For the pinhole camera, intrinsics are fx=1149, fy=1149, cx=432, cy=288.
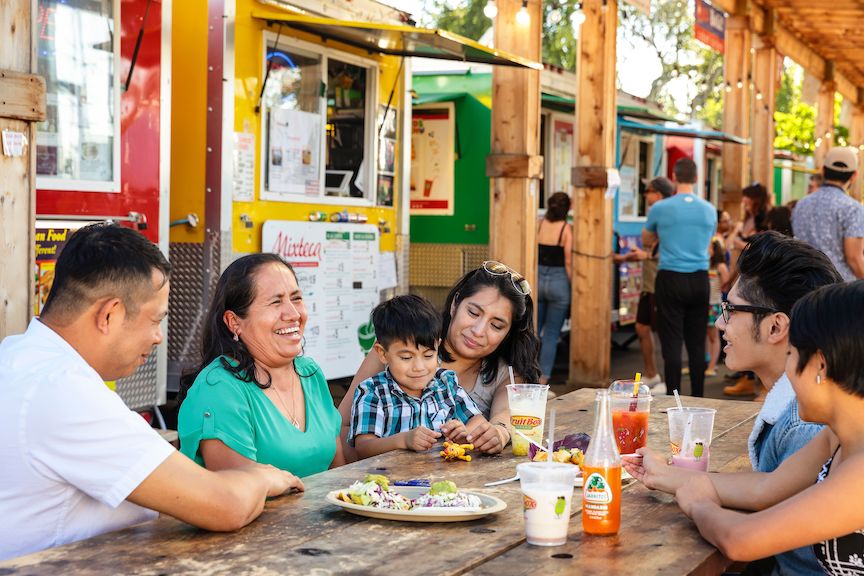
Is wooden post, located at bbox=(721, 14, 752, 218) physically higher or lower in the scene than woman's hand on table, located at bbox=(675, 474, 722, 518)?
higher

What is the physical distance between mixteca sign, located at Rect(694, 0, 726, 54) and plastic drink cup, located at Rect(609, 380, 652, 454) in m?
9.58

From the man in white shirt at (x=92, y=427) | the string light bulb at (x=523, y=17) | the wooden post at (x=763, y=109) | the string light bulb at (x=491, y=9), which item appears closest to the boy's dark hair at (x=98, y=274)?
the man in white shirt at (x=92, y=427)

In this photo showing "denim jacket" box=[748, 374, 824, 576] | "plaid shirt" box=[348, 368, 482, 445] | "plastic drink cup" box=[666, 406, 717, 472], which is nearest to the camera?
"denim jacket" box=[748, 374, 824, 576]

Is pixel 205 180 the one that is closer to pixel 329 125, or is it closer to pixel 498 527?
pixel 329 125

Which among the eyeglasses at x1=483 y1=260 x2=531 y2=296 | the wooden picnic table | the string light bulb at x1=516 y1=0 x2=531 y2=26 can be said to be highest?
the string light bulb at x1=516 y1=0 x2=531 y2=26

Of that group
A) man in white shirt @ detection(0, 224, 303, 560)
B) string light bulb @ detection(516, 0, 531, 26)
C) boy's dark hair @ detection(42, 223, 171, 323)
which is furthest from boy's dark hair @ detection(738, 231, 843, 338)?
string light bulb @ detection(516, 0, 531, 26)

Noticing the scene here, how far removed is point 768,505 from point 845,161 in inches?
229

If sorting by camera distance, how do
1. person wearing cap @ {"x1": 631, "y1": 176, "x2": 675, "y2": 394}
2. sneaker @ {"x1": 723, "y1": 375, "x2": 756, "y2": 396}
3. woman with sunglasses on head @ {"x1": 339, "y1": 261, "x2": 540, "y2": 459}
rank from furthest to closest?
person wearing cap @ {"x1": 631, "y1": 176, "x2": 675, "y2": 394}, sneaker @ {"x1": 723, "y1": 375, "x2": 756, "y2": 396}, woman with sunglasses on head @ {"x1": 339, "y1": 261, "x2": 540, "y2": 459}

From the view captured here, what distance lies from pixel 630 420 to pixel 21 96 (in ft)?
9.18

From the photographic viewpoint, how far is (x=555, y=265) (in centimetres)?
1028

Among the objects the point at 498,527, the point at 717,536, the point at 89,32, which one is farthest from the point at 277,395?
the point at 89,32

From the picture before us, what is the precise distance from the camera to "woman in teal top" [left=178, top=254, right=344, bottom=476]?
3080 millimetres

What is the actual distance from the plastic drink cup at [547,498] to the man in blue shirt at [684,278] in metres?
6.53

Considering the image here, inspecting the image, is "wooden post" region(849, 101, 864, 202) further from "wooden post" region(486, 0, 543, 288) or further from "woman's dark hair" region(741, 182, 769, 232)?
"wooden post" region(486, 0, 543, 288)
